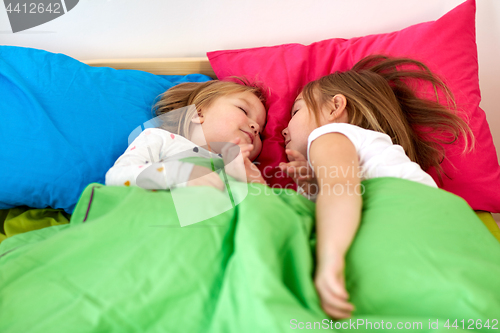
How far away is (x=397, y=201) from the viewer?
605mm

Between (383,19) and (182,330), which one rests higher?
(383,19)

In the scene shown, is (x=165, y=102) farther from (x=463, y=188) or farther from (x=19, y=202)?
(x=463, y=188)

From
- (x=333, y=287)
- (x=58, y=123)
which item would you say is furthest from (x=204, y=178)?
(x=58, y=123)

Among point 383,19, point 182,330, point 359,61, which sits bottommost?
point 182,330

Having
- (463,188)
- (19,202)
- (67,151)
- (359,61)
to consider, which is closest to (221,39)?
(359,61)

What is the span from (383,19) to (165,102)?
945 millimetres

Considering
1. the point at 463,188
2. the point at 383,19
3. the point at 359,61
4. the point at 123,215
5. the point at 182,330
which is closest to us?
the point at 182,330

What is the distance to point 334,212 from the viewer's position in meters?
0.59

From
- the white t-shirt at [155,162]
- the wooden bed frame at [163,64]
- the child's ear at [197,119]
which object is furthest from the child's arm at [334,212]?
the wooden bed frame at [163,64]

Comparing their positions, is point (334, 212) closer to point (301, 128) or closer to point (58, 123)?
point (301, 128)

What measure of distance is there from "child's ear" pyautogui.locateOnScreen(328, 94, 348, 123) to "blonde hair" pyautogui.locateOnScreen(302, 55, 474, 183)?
19 millimetres

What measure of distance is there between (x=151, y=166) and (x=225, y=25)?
2.72 feet

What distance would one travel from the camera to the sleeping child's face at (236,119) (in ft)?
3.33

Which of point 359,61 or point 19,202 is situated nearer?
point 19,202
